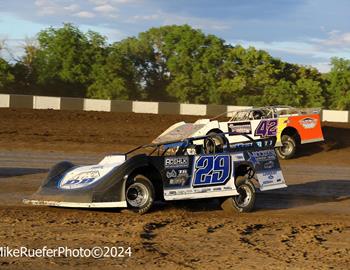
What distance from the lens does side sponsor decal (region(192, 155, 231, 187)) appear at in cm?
1024

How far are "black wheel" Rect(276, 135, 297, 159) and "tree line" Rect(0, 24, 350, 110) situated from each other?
35.2 metres

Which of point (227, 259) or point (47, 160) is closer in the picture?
point (227, 259)

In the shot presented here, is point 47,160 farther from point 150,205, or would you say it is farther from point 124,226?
point 124,226

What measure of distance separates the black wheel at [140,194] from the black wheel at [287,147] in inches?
471

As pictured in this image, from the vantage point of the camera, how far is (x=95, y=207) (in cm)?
944

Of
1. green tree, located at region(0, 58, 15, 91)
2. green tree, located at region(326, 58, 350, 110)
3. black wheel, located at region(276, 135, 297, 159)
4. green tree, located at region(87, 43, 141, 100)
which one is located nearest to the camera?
black wheel, located at region(276, 135, 297, 159)

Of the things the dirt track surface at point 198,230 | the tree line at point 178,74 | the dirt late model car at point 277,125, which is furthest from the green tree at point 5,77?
the dirt track surface at point 198,230

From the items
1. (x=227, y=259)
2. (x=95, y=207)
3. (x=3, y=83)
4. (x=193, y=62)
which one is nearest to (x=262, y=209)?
(x=95, y=207)

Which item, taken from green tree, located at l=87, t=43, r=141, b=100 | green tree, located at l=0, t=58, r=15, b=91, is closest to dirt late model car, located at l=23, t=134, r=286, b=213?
green tree, located at l=87, t=43, r=141, b=100

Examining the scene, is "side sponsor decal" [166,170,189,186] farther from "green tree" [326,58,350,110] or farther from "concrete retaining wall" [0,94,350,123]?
"green tree" [326,58,350,110]

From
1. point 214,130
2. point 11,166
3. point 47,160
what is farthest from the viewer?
point 214,130

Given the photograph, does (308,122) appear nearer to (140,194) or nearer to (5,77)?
(140,194)

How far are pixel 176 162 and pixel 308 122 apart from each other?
40.2 feet

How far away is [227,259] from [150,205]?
9.85 feet
